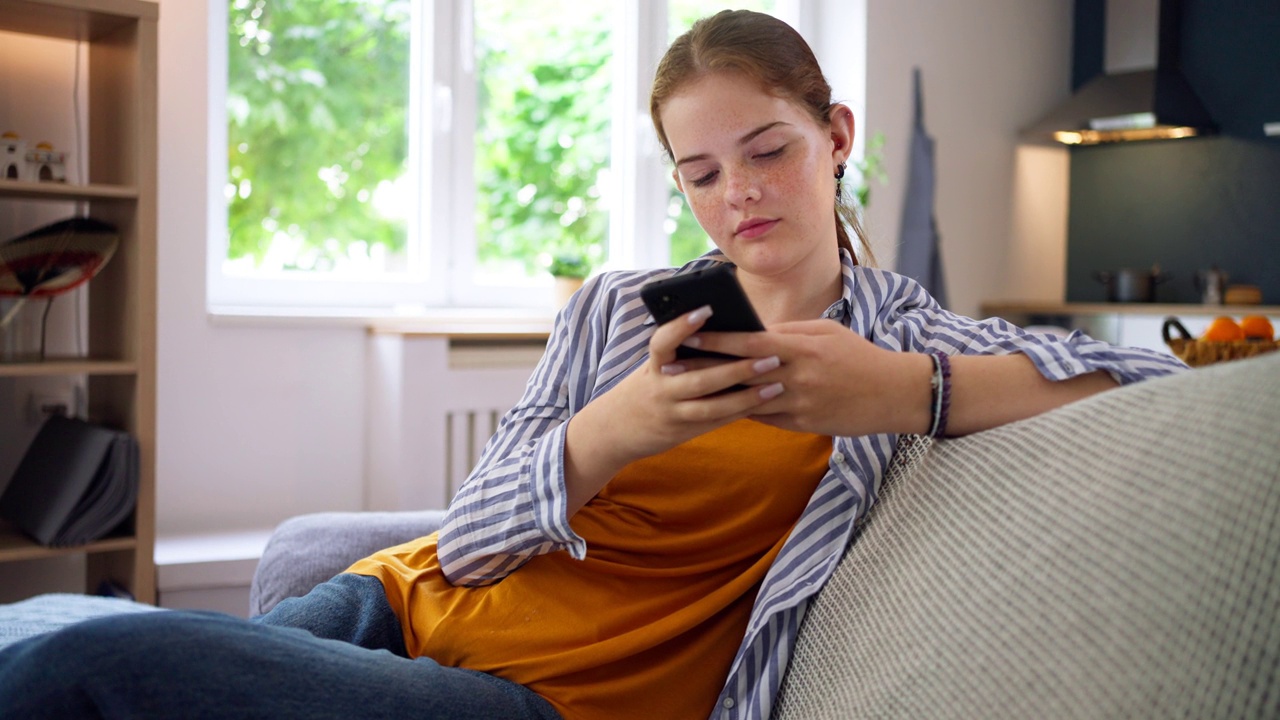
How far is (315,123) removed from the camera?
133 inches

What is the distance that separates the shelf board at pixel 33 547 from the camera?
2.33 metres

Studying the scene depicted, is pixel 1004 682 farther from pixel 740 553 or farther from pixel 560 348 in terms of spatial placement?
pixel 560 348

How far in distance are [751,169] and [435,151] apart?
8.16 ft

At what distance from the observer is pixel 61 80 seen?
278cm

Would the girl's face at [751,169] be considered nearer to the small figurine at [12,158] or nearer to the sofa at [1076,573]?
the sofa at [1076,573]

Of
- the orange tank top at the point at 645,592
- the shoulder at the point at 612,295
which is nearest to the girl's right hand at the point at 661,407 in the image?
the orange tank top at the point at 645,592

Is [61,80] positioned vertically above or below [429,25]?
below

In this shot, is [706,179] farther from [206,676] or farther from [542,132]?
[542,132]

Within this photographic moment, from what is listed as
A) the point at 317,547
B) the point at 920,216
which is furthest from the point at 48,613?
the point at 920,216

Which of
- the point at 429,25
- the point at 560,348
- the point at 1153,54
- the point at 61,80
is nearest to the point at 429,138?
the point at 429,25

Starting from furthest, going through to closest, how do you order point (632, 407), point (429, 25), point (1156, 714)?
1. point (429, 25)
2. point (632, 407)
3. point (1156, 714)

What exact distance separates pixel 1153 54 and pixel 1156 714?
14.8ft

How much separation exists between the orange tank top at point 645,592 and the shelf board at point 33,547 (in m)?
1.50

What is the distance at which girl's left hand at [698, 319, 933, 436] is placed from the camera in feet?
3.01
